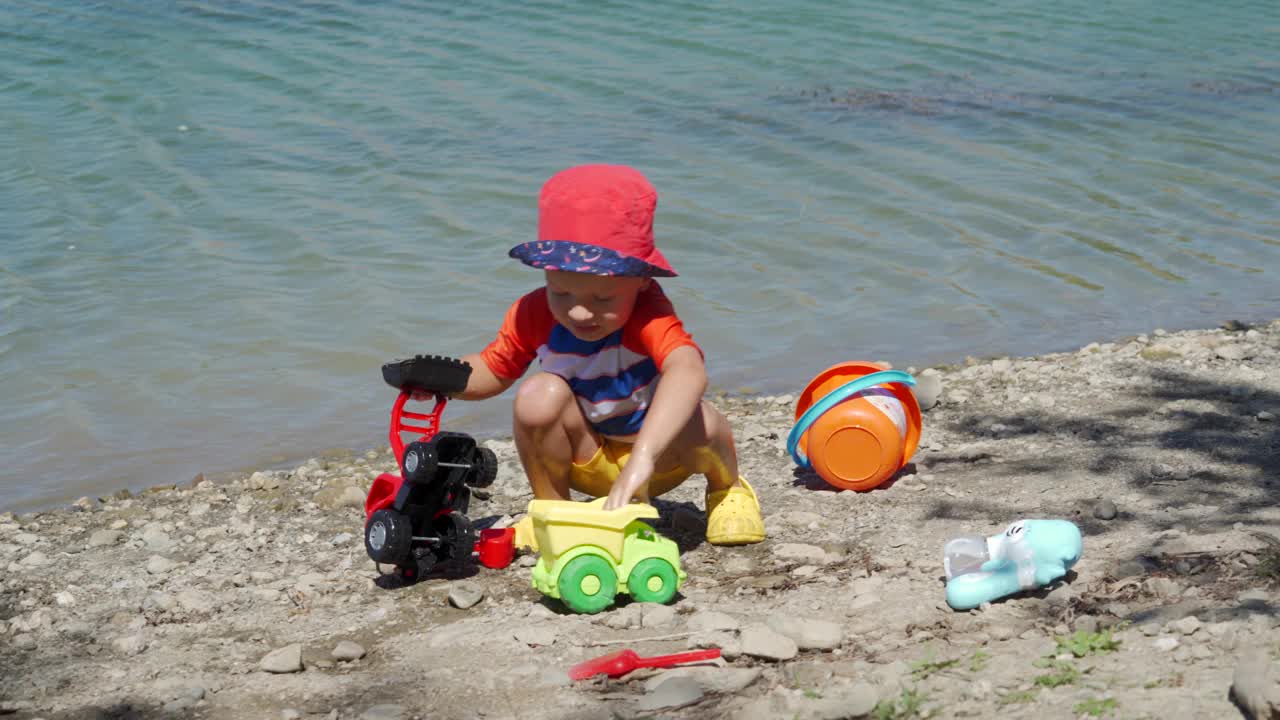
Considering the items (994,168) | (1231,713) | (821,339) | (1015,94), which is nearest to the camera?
(1231,713)

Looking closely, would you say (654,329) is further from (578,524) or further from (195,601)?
(195,601)

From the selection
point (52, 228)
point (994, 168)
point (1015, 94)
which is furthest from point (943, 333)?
point (1015, 94)

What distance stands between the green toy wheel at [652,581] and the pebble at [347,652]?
0.73 meters

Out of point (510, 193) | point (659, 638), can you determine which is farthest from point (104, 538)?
point (510, 193)

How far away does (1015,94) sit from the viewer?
42.5 feet

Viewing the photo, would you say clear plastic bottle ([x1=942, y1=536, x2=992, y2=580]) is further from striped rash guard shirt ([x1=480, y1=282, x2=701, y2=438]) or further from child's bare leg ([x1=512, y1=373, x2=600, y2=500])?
child's bare leg ([x1=512, y1=373, x2=600, y2=500])

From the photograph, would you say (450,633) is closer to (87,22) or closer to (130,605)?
(130,605)

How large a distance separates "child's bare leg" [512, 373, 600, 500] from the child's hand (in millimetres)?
387

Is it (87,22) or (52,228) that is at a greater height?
(87,22)

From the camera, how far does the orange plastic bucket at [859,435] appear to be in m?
4.54

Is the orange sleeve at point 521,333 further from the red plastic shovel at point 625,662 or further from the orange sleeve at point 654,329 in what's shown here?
the red plastic shovel at point 625,662

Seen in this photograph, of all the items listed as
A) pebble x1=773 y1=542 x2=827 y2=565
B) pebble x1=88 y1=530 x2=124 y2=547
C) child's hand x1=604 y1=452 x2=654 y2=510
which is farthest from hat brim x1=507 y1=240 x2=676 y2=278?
pebble x1=88 y1=530 x2=124 y2=547

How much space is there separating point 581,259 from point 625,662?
110cm

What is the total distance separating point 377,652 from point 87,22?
42.2ft
